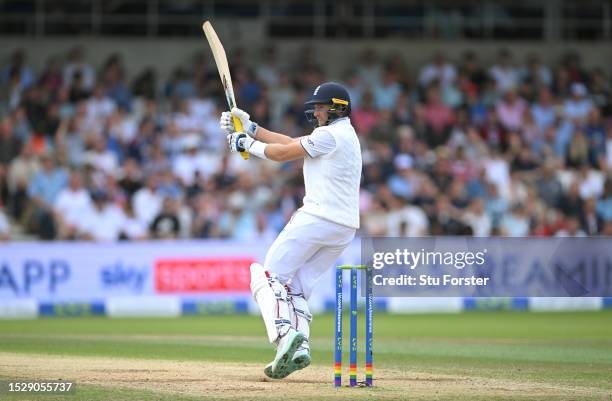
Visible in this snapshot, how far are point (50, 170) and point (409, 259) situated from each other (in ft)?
36.8

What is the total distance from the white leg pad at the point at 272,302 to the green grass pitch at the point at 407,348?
1.31 ft

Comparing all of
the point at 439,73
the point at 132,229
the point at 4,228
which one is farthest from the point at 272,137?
the point at 439,73

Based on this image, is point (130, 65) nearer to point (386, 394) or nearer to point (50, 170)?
point (50, 170)

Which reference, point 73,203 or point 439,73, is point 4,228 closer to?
point 73,203

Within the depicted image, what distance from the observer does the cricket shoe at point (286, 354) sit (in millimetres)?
8148

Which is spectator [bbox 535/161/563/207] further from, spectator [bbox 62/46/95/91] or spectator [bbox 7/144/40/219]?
spectator [bbox 7/144/40/219]

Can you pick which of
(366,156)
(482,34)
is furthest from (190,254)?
(482,34)

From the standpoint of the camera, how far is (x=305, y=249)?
8539mm

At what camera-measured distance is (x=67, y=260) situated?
17703 mm

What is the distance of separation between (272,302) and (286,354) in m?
0.45

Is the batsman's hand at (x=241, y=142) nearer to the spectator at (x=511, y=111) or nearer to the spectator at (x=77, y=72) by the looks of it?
the spectator at (x=77, y=72)

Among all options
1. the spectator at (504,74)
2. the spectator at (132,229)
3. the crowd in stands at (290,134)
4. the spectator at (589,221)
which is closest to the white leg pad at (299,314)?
the crowd in stands at (290,134)

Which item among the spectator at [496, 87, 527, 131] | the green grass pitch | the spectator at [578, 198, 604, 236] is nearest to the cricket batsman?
the green grass pitch

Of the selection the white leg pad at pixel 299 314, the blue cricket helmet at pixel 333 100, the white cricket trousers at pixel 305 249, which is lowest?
the white leg pad at pixel 299 314
